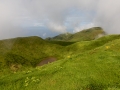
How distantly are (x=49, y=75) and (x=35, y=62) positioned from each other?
2284 inches

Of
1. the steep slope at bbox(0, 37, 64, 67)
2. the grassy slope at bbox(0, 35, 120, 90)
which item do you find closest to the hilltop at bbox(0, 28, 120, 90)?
the grassy slope at bbox(0, 35, 120, 90)

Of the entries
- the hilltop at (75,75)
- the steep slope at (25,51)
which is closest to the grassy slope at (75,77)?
the hilltop at (75,75)

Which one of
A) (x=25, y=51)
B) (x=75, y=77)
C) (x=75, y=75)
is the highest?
(x=25, y=51)

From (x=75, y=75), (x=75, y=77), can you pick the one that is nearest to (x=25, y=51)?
(x=75, y=75)

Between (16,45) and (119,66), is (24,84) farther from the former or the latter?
(16,45)

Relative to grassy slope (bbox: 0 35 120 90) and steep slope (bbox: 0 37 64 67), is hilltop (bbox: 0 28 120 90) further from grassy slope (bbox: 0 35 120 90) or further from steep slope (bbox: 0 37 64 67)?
steep slope (bbox: 0 37 64 67)

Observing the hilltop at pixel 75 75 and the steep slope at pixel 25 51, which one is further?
the steep slope at pixel 25 51

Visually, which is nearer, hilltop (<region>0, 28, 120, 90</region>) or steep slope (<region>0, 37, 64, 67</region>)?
hilltop (<region>0, 28, 120, 90</region>)

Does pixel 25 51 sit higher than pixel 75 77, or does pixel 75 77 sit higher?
pixel 25 51

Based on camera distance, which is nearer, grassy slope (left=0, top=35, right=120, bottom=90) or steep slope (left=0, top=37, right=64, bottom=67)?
grassy slope (left=0, top=35, right=120, bottom=90)

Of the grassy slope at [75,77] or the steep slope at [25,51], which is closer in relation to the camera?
the grassy slope at [75,77]

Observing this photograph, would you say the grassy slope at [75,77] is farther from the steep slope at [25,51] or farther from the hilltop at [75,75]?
the steep slope at [25,51]

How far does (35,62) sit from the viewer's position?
294ft

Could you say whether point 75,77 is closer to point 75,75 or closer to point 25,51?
point 75,75
